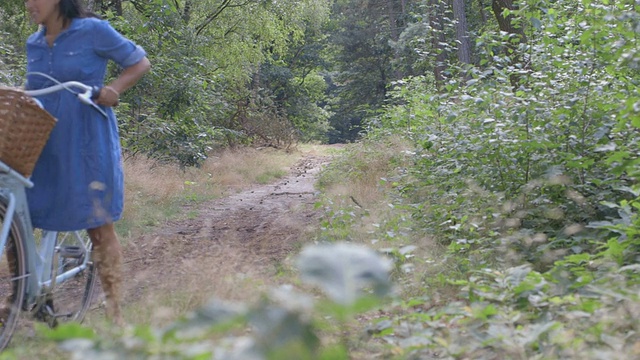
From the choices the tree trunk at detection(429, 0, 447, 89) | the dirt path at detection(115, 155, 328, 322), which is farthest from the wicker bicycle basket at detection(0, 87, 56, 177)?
the tree trunk at detection(429, 0, 447, 89)

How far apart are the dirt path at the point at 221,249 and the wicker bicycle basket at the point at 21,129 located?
0.87m

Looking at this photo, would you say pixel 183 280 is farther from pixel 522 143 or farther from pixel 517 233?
pixel 522 143

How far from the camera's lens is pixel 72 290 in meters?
3.74

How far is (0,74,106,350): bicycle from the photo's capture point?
10.0 ft

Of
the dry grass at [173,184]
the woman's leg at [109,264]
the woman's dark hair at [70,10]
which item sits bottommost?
the dry grass at [173,184]

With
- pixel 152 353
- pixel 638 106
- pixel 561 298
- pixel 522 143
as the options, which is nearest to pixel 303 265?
pixel 152 353

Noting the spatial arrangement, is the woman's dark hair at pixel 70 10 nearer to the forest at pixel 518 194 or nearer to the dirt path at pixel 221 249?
the dirt path at pixel 221 249

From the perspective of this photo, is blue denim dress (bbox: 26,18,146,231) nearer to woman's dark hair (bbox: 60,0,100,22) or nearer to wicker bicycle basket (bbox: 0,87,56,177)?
woman's dark hair (bbox: 60,0,100,22)

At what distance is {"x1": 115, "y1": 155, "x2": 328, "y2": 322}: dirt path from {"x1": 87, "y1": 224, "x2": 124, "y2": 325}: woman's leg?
0.18 m

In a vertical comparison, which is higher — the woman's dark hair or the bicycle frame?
the woman's dark hair

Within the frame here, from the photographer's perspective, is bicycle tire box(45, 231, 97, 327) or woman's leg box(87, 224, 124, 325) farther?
bicycle tire box(45, 231, 97, 327)

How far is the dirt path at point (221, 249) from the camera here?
3.36 m

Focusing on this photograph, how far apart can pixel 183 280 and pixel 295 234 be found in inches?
112

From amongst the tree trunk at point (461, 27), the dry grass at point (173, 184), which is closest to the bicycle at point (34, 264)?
the dry grass at point (173, 184)
